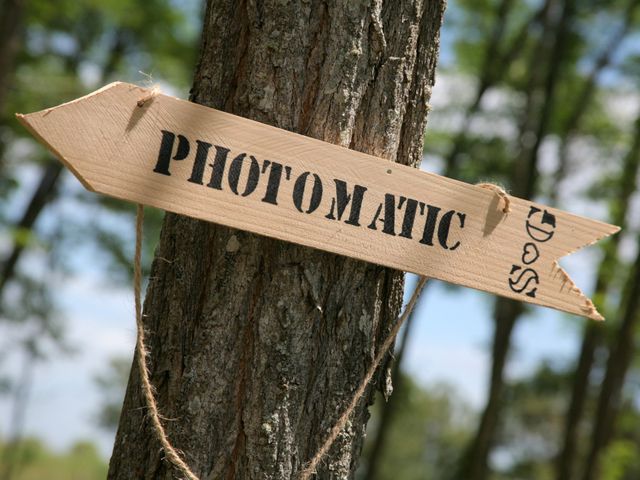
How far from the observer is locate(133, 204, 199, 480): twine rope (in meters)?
1.51

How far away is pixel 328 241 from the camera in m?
1.57

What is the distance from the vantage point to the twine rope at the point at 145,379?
1512mm

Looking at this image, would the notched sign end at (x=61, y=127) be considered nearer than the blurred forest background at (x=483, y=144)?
Yes

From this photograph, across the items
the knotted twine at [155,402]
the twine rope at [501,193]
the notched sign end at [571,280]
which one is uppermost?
the twine rope at [501,193]

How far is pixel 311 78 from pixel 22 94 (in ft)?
32.5

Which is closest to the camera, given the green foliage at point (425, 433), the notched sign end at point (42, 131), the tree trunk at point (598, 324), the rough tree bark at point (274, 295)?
the notched sign end at point (42, 131)

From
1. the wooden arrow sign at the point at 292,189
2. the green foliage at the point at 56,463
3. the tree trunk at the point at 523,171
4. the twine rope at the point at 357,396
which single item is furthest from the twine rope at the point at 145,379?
the green foliage at the point at 56,463

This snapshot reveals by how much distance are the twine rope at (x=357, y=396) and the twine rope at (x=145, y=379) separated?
0.24 m

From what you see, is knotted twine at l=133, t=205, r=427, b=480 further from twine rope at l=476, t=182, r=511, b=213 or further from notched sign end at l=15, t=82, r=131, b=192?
twine rope at l=476, t=182, r=511, b=213

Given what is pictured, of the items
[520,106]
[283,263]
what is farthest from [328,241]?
[520,106]

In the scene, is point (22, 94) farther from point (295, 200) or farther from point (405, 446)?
point (405, 446)

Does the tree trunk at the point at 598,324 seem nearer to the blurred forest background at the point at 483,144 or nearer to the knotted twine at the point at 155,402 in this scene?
the blurred forest background at the point at 483,144

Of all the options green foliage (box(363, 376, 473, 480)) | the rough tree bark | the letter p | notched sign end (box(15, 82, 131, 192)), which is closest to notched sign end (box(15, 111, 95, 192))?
notched sign end (box(15, 82, 131, 192))

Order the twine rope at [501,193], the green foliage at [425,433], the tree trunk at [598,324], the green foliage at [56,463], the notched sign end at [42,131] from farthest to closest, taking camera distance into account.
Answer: the green foliage at [425,433]
the green foliage at [56,463]
the tree trunk at [598,324]
the twine rope at [501,193]
the notched sign end at [42,131]
